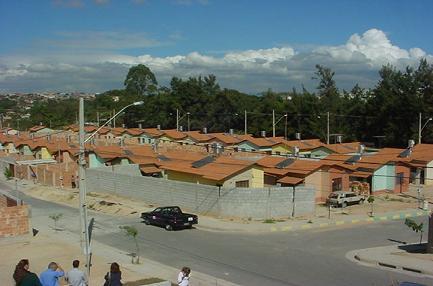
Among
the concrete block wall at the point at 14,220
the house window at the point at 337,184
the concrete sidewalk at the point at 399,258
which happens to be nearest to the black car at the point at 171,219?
the concrete block wall at the point at 14,220

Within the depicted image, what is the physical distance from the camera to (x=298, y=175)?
45.7 meters

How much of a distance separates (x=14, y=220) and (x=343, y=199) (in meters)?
25.7

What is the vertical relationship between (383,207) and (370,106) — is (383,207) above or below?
below

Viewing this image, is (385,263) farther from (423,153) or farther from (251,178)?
(423,153)

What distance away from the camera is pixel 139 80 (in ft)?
543

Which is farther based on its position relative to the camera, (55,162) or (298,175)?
(55,162)

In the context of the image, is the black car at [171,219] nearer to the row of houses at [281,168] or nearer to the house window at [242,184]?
the row of houses at [281,168]

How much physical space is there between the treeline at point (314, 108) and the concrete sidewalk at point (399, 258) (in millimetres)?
57262

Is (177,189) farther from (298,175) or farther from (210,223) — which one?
(298,175)

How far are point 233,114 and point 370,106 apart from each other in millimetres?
30388

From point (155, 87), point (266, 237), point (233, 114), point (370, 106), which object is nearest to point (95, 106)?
point (155, 87)

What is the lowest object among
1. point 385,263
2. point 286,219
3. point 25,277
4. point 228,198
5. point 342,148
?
point 286,219

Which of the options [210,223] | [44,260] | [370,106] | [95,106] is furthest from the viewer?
[95,106]

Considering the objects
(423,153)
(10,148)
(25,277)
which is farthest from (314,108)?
(25,277)
